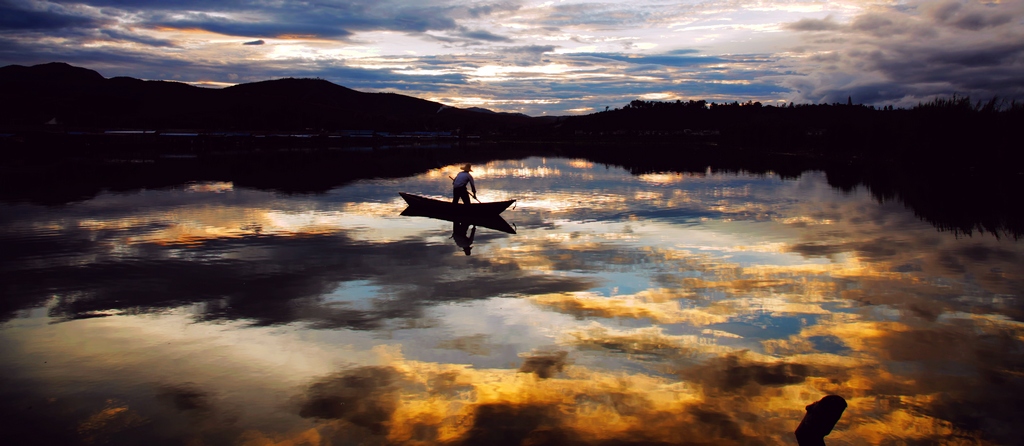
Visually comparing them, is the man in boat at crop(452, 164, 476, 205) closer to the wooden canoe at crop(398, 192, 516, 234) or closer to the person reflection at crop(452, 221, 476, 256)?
the wooden canoe at crop(398, 192, 516, 234)

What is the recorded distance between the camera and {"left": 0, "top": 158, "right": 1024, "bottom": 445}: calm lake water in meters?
7.50

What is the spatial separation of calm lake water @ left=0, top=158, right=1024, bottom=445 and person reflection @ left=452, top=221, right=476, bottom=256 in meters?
0.34

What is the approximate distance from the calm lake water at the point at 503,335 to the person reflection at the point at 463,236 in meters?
0.34

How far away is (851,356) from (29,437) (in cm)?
963

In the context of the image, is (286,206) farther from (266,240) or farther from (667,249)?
(667,249)

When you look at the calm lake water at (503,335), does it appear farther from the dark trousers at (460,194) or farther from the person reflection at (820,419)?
the dark trousers at (460,194)

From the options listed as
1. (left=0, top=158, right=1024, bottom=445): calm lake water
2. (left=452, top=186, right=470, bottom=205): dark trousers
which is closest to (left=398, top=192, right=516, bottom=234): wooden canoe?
(left=452, top=186, right=470, bottom=205): dark trousers

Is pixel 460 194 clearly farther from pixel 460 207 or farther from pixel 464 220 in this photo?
pixel 464 220

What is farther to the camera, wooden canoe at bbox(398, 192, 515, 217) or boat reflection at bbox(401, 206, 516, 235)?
wooden canoe at bbox(398, 192, 515, 217)

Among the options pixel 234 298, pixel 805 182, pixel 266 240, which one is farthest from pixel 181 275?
pixel 805 182

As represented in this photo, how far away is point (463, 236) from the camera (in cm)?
2058

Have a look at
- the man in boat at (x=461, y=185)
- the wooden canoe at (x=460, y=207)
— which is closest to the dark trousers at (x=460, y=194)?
the man in boat at (x=461, y=185)

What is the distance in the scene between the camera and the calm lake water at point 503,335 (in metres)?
7.50

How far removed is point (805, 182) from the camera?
43.0m
